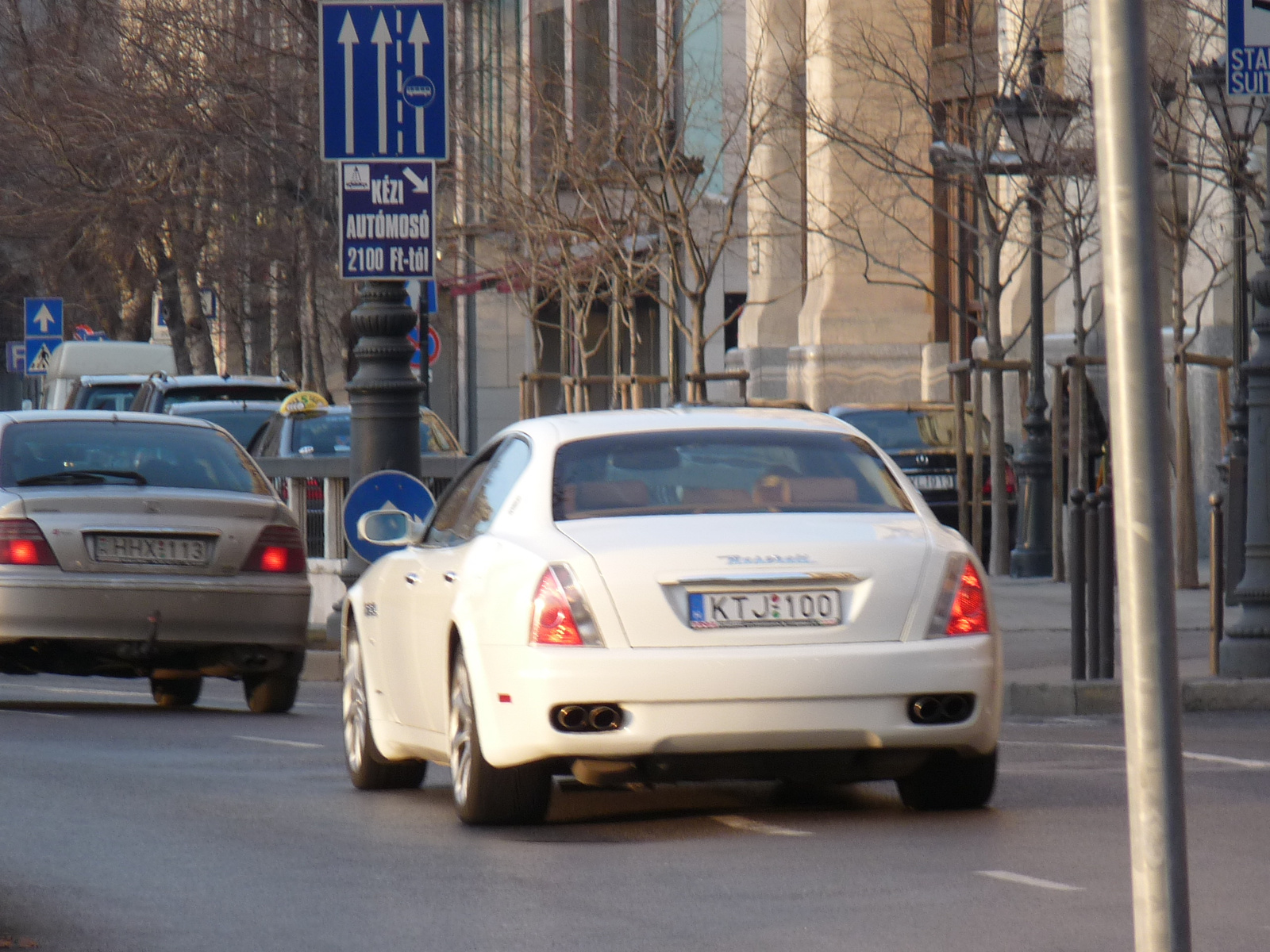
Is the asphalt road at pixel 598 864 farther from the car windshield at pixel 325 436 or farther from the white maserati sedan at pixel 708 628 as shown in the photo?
the car windshield at pixel 325 436

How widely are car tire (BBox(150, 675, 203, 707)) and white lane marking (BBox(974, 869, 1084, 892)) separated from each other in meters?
7.86

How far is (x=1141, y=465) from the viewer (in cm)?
314

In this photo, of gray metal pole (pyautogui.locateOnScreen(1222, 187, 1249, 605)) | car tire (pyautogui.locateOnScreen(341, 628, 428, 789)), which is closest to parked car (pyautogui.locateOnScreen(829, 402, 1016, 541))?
gray metal pole (pyautogui.locateOnScreen(1222, 187, 1249, 605))

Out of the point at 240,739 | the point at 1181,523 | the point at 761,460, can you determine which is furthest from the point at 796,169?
the point at 761,460

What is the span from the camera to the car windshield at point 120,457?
43.8 feet

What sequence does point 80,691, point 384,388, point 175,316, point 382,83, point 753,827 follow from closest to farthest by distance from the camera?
point 753,827, point 382,83, point 80,691, point 384,388, point 175,316

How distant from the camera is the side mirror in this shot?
959 cm

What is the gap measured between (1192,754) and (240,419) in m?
15.7

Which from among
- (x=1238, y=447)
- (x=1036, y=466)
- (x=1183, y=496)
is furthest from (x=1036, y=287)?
(x=1238, y=447)

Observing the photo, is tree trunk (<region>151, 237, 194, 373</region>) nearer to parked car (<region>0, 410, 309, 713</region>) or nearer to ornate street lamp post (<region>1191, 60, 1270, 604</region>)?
ornate street lamp post (<region>1191, 60, 1270, 604</region>)

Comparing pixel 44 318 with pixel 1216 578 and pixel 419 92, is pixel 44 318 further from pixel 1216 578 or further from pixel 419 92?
pixel 1216 578

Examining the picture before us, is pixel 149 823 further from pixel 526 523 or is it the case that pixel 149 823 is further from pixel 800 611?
pixel 800 611

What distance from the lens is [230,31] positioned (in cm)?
2686

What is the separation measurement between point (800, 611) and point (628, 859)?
0.91 meters
